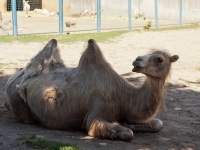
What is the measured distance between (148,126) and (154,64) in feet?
2.67

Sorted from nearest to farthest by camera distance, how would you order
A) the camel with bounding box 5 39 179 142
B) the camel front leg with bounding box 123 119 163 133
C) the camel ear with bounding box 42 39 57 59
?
the camel with bounding box 5 39 179 142 < the camel front leg with bounding box 123 119 163 133 < the camel ear with bounding box 42 39 57 59

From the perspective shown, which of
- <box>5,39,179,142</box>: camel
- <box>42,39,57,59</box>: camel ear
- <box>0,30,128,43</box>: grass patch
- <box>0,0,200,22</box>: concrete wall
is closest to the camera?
<box>5,39,179,142</box>: camel

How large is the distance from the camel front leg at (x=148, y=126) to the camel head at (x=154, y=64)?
0.68 meters

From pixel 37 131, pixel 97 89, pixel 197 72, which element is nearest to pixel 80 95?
pixel 97 89

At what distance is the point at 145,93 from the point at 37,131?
1226mm

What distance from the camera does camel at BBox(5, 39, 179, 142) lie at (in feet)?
17.8

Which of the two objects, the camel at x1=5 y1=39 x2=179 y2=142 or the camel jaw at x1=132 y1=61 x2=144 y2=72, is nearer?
the camel jaw at x1=132 y1=61 x2=144 y2=72

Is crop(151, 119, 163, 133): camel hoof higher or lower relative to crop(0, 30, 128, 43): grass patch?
lower

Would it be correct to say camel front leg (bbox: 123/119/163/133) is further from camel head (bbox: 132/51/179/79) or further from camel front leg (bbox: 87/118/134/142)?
camel head (bbox: 132/51/179/79)

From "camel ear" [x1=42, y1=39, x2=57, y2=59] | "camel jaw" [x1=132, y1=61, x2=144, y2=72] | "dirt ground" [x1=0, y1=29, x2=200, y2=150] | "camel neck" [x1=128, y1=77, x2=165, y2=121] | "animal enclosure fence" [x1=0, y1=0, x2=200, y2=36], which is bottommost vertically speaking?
"dirt ground" [x1=0, y1=29, x2=200, y2=150]

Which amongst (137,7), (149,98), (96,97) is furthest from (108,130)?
(137,7)

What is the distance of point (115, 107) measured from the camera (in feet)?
18.5

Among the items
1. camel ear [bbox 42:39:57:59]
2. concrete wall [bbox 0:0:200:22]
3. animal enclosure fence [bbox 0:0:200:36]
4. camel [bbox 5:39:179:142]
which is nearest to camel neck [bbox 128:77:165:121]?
camel [bbox 5:39:179:142]

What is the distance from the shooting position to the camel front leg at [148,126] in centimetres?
580
